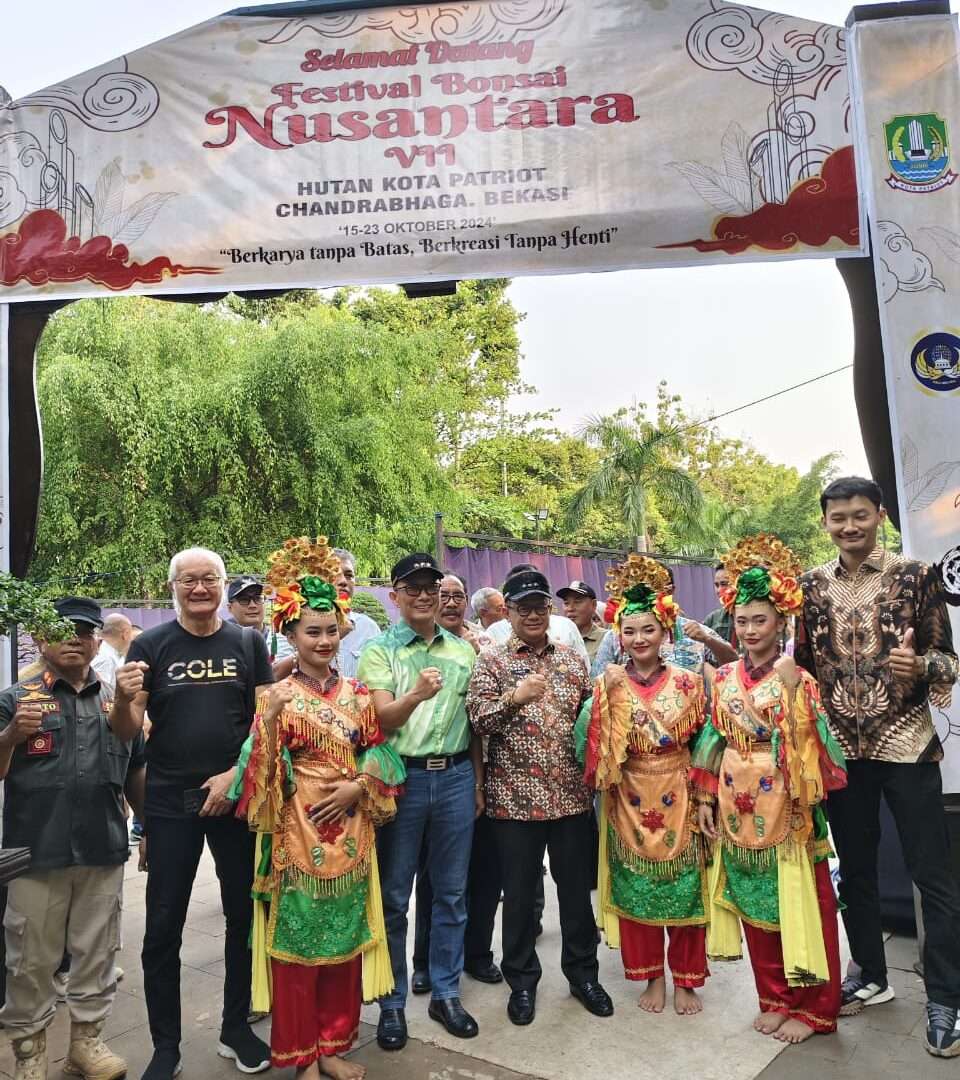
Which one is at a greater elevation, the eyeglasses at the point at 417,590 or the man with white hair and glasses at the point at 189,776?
the eyeglasses at the point at 417,590

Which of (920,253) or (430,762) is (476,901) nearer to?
(430,762)

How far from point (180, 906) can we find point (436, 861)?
3.33ft

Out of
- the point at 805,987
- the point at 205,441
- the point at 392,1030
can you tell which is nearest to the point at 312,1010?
the point at 392,1030

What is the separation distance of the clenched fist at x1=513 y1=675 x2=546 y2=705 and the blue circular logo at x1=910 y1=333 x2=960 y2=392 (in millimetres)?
2198

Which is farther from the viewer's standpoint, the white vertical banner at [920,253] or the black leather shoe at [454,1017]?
the white vertical banner at [920,253]

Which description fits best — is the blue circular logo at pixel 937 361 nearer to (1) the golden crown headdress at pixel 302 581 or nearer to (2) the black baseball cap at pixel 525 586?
(2) the black baseball cap at pixel 525 586

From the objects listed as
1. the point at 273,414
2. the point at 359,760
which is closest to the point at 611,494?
the point at 273,414

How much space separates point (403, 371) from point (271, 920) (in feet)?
41.4

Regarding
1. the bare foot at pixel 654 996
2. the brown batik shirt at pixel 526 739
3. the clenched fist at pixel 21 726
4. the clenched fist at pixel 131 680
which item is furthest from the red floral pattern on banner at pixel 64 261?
the bare foot at pixel 654 996

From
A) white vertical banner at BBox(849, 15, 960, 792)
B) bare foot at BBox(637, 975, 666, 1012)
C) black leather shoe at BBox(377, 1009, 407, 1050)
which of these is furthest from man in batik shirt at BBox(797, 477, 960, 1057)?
black leather shoe at BBox(377, 1009, 407, 1050)

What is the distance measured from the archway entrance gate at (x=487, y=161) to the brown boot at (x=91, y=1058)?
215 centimetres

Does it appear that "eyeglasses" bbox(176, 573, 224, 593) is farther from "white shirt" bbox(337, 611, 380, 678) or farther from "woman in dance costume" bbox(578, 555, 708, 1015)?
"white shirt" bbox(337, 611, 380, 678)

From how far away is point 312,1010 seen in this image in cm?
338

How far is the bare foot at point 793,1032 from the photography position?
357 cm
